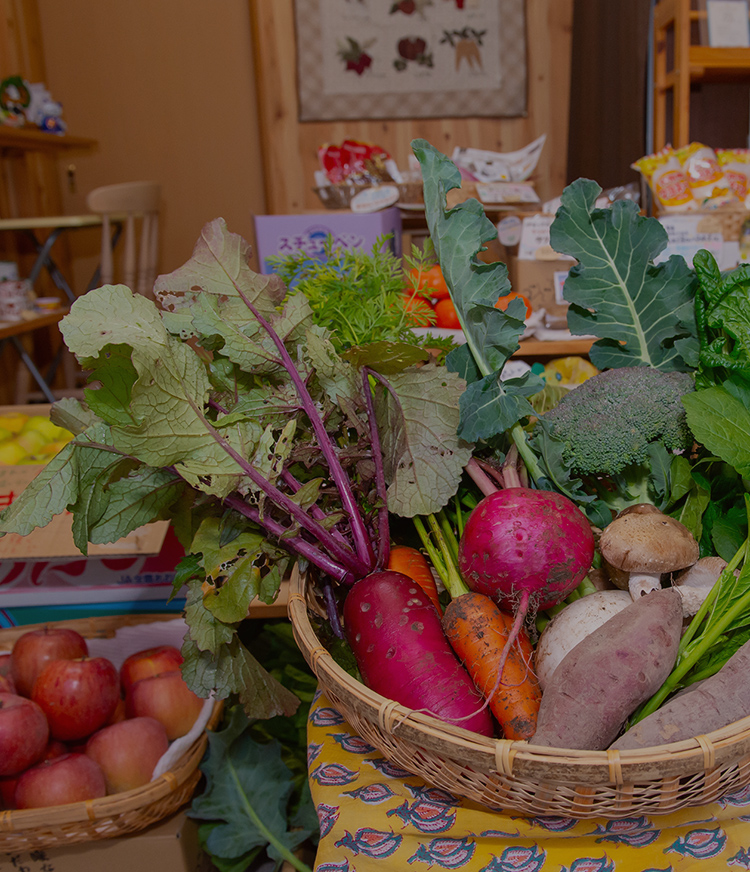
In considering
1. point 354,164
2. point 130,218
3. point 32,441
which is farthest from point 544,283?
point 130,218

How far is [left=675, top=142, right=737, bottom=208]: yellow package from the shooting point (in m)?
1.50

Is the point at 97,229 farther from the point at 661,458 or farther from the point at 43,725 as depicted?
the point at 661,458

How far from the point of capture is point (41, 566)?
4.04 feet

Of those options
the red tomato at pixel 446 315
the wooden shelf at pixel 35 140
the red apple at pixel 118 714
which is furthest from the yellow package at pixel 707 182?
the wooden shelf at pixel 35 140

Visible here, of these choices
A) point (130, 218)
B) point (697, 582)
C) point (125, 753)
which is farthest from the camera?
point (130, 218)

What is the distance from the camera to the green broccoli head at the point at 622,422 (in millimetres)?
741

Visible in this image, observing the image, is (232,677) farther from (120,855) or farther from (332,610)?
(120,855)

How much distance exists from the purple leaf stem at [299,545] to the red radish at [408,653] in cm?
3

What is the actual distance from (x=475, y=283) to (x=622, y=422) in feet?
0.73

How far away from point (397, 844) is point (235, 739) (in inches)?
19.8

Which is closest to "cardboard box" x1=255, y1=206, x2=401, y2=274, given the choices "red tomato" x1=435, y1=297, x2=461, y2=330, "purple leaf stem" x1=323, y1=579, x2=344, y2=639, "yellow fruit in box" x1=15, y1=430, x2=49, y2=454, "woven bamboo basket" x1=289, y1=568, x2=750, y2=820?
"red tomato" x1=435, y1=297, x2=461, y2=330

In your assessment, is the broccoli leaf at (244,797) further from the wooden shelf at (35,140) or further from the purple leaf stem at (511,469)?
the wooden shelf at (35,140)

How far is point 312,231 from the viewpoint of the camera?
1.53 metres

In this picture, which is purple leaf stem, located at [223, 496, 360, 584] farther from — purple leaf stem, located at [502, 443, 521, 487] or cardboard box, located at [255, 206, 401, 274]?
cardboard box, located at [255, 206, 401, 274]
